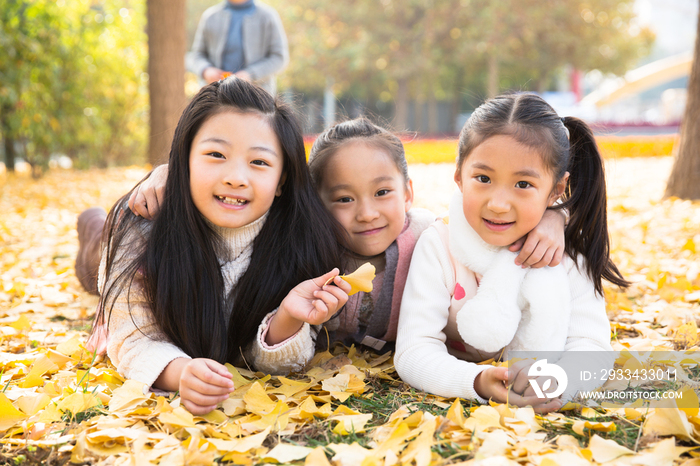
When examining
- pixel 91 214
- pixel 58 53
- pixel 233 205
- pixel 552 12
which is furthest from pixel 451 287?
pixel 552 12

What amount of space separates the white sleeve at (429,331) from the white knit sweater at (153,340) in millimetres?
329

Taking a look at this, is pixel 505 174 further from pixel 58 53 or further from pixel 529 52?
pixel 529 52

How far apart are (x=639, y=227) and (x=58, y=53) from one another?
7.25m

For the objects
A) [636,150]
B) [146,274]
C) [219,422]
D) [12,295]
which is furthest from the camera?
[636,150]

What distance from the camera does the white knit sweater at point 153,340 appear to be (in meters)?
1.74

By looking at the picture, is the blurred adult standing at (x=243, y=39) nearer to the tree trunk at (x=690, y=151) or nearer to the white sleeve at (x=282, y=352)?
the white sleeve at (x=282, y=352)

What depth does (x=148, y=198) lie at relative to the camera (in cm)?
198

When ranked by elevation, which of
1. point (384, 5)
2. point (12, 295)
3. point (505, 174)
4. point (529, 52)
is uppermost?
point (384, 5)

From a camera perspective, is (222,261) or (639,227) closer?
(222,261)

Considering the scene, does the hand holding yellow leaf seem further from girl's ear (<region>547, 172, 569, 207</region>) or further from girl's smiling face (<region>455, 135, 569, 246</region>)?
girl's ear (<region>547, 172, 569, 207</region>)

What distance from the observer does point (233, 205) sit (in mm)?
1837

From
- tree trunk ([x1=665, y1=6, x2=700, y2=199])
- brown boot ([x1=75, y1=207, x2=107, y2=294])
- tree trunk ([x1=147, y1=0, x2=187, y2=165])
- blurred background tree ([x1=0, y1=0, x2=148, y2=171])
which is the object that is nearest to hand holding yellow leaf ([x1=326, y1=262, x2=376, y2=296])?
brown boot ([x1=75, y1=207, x2=107, y2=294])

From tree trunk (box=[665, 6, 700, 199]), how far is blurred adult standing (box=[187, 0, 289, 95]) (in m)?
3.46

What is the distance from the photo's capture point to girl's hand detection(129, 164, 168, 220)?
1968mm
